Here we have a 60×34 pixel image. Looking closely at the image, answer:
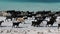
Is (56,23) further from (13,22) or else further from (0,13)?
(0,13)

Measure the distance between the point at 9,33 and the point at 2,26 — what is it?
44.3 inches

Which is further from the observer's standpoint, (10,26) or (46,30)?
(10,26)

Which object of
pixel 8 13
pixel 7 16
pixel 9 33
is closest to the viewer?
pixel 9 33

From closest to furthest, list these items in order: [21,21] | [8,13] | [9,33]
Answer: [9,33] → [21,21] → [8,13]

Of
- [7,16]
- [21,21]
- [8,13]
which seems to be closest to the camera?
[21,21]

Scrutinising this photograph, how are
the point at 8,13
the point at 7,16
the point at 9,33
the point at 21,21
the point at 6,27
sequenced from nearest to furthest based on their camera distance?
the point at 9,33 < the point at 6,27 < the point at 21,21 < the point at 7,16 < the point at 8,13

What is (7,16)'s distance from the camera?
10.8 m

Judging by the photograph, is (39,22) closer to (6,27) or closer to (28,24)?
(28,24)

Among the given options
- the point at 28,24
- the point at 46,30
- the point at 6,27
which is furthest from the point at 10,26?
the point at 46,30

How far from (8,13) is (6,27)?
2836 mm

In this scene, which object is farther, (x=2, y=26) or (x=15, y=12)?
(x=15, y=12)

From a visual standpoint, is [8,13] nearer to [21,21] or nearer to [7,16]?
[7,16]

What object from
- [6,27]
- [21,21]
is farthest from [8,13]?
[6,27]

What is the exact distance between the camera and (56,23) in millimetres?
9227
